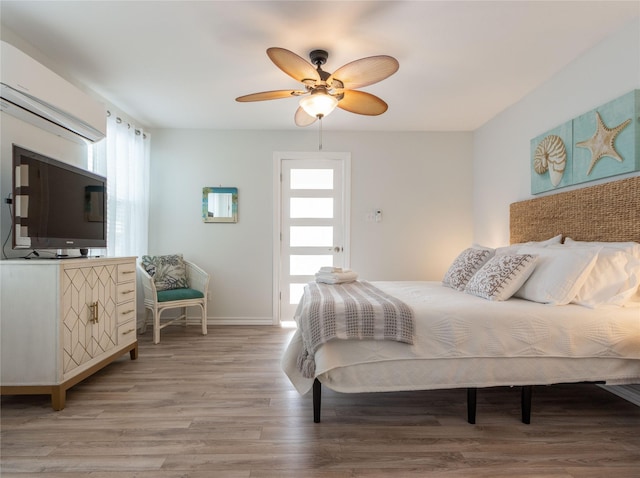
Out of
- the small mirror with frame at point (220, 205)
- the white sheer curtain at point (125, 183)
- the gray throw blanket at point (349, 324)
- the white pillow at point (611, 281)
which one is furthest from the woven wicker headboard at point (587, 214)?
the white sheer curtain at point (125, 183)

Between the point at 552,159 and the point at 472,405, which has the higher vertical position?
the point at 552,159

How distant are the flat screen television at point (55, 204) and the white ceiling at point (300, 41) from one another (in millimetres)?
894

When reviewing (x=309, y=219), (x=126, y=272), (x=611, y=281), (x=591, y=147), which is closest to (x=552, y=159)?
(x=591, y=147)

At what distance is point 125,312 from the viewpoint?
9.29 ft

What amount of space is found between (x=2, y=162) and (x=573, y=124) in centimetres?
408

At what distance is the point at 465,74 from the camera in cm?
287

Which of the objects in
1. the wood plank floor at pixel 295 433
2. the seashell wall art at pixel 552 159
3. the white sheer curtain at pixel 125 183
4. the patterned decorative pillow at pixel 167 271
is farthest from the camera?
the patterned decorative pillow at pixel 167 271

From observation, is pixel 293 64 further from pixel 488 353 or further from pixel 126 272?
pixel 126 272

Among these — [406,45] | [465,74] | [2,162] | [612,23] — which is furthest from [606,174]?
[2,162]

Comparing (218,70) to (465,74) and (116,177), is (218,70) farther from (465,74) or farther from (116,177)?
(465,74)

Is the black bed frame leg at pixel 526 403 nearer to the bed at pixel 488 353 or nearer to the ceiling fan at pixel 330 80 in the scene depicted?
the bed at pixel 488 353

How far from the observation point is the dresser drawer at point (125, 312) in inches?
108

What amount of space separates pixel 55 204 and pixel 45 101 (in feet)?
2.22

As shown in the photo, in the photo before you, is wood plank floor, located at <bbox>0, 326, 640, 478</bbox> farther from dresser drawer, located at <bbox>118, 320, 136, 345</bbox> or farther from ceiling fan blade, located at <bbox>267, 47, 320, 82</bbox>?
ceiling fan blade, located at <bbox>267, 47, 320, 82</bbox>
